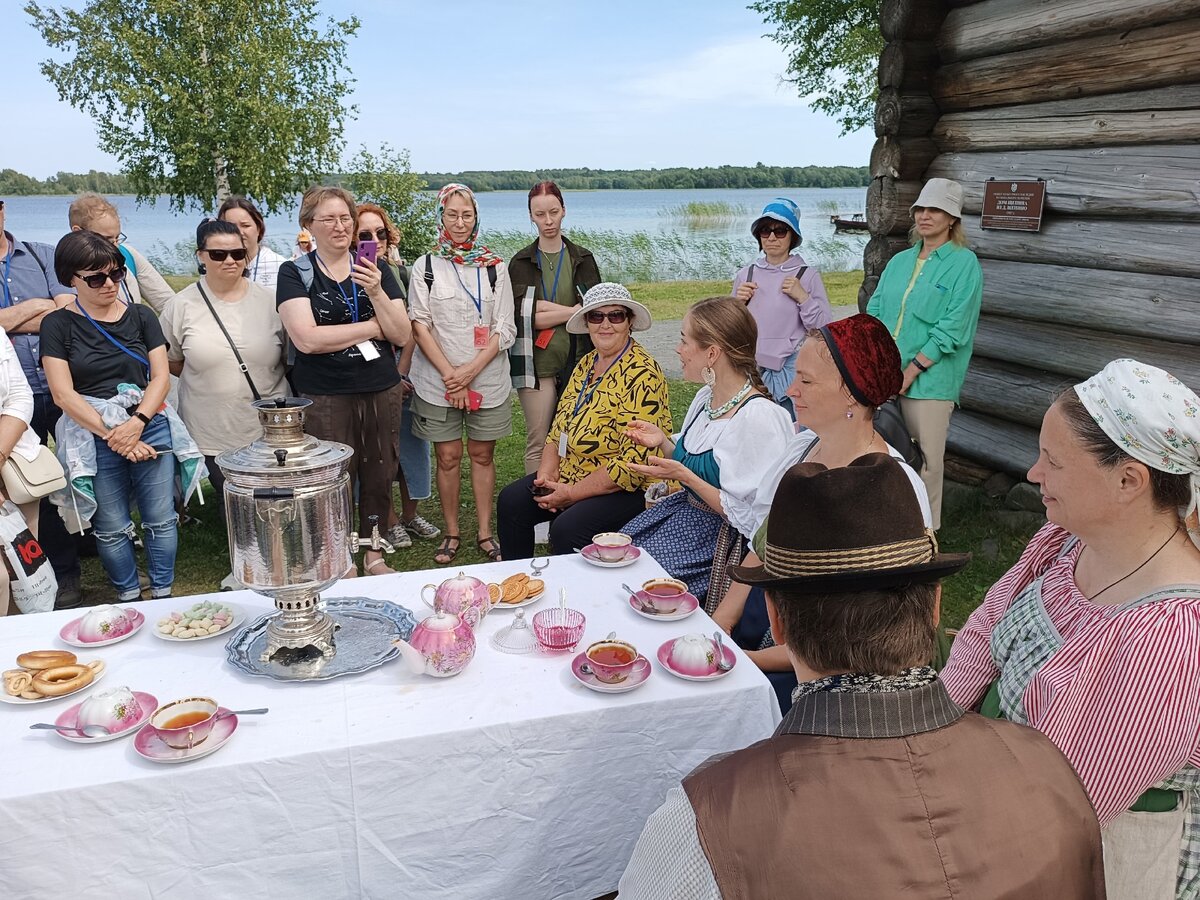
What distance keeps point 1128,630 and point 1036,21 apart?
200 inches

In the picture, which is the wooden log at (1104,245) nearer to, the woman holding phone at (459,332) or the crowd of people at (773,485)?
the crowd of people at (773,485)

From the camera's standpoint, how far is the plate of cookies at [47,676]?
212 centimetres

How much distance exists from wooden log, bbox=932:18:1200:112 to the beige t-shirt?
16.1ft

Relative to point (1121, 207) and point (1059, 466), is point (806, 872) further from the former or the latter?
point (1121, 207)

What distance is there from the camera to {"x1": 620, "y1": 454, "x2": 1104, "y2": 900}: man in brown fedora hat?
1.17 metres

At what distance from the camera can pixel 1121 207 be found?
500 cm

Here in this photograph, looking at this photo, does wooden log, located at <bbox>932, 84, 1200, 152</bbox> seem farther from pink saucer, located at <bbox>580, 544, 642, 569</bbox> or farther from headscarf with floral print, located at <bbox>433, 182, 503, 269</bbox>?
pink saucer, located at <bbox>580, 544, 642, 569</bbox>

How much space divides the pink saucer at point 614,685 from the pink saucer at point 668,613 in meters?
0.29

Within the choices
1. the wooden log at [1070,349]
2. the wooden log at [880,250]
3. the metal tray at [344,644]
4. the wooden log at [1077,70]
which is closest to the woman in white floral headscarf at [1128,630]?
the metal tray at [344,644]

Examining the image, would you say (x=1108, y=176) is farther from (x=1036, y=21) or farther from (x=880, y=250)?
(x=880, y=250)

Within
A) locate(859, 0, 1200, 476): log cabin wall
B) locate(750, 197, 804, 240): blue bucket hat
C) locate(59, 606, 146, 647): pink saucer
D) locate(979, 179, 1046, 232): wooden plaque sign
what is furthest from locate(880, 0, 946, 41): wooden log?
locate(59, 606, 146, 647): pink saucer

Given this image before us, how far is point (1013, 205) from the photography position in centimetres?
564

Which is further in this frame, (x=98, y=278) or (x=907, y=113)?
(x=907, y=113)

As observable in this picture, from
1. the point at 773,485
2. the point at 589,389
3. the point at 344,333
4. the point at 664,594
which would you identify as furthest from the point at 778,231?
the point at 664,594
